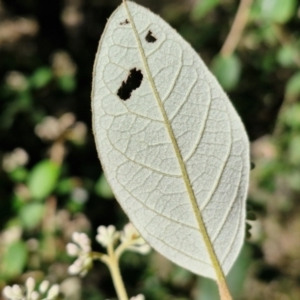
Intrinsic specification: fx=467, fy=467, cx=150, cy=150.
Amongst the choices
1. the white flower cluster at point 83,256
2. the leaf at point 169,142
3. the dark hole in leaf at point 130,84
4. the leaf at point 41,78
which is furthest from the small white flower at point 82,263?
the leaf at point 41,78

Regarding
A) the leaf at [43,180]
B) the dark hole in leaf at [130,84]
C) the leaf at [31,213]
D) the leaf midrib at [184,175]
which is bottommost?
the leaf at [31,213]

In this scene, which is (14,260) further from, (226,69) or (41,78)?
(226,69)

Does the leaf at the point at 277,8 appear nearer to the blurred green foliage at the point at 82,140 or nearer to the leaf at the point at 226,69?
the blurred green foliage at the point at 82,140

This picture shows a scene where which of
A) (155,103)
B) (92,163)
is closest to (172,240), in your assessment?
(155,103)

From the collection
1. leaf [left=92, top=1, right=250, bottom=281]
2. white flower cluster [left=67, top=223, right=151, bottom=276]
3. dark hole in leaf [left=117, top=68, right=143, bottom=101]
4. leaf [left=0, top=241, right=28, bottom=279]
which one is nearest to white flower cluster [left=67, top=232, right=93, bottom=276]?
white flower cluster [left=67, top=223, right=151, bottom=276]

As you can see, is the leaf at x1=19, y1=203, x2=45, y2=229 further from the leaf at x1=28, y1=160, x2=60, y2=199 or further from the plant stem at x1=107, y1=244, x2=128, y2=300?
the plant stem at x1=107, y1=244, x2=128, y2=300
